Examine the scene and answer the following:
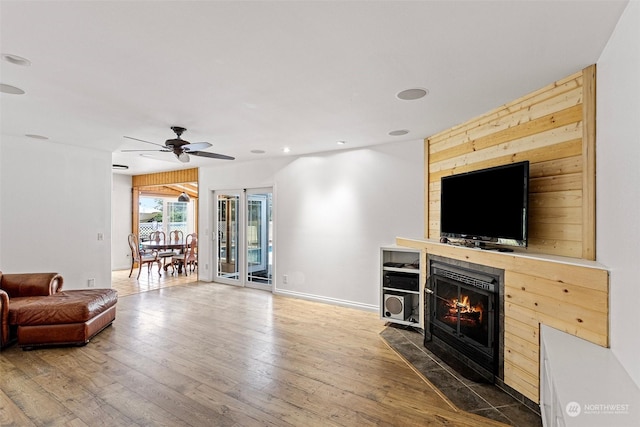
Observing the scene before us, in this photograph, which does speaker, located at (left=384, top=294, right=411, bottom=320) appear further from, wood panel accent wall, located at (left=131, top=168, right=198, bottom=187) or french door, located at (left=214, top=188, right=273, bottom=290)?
wood panel accent wall, located at (left=131, top=168, right=198, bottom=187)

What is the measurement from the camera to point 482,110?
323cm

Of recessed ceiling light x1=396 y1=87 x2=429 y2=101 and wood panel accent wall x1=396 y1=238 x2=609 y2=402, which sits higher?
recessed ceiling light x1=396 y1=87 x2=429 y2=101

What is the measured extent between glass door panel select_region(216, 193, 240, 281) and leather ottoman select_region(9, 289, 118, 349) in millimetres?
3218

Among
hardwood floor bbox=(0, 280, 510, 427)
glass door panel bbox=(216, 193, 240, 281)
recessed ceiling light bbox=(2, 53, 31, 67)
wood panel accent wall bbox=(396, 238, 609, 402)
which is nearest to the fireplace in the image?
wood panel accent wall bbox=(396, 238, 609, 402)

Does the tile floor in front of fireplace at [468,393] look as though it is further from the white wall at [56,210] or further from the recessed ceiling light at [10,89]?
the white wall at [56,210]

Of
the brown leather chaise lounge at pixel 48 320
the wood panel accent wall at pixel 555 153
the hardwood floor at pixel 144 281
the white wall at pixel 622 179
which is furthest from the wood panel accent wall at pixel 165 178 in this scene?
the white wall at pixel 622 179

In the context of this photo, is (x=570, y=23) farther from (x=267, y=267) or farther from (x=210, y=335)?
(x=267, y=267)

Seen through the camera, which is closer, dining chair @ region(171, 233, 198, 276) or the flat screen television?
the flat screen television

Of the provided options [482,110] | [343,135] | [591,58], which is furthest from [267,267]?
[591,58]

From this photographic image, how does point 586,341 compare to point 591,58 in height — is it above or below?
below

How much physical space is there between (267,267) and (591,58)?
18.7 ft

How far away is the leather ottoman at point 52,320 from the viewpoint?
11.0 ft

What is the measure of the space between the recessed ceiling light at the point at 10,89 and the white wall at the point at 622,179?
446 centimetres

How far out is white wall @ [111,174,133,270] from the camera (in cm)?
843
